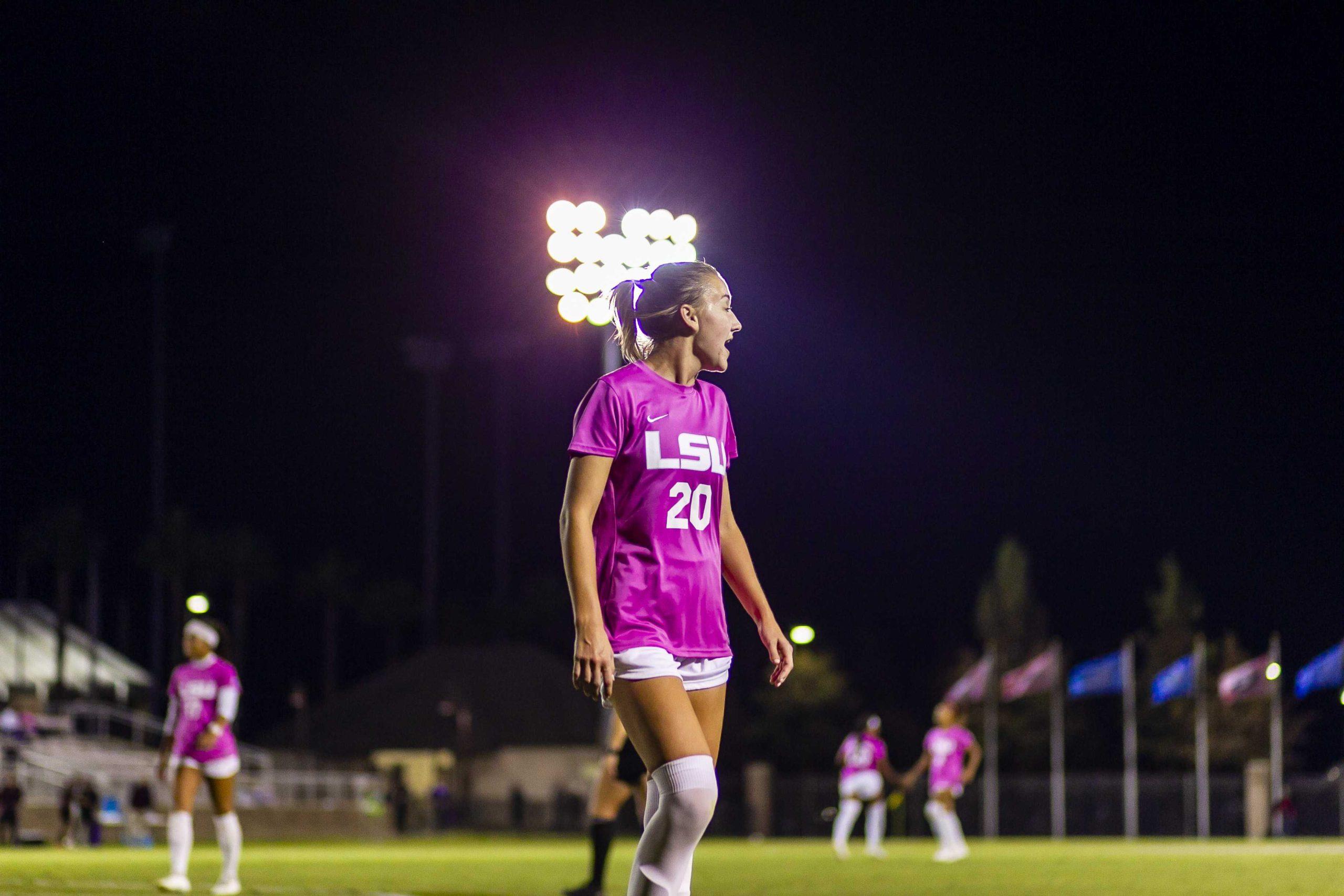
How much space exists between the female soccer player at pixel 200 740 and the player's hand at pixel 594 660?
8250 millimetres

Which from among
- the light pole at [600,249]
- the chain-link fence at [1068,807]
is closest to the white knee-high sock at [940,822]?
the light pole at [600,249]

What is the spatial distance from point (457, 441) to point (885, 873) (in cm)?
8540

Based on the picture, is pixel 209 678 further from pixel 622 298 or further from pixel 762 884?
pixel 622 298

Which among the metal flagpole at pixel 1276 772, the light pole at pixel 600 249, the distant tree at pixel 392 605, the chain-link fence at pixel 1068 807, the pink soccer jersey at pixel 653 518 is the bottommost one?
the chain-link fence at pixel 1068 807

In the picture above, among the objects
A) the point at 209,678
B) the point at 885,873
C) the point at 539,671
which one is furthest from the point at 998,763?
the point at 209,678

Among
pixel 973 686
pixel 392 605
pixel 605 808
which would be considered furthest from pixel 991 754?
pixel 605 808

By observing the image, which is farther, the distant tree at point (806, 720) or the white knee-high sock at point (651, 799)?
the distant tree at point (806, 720)

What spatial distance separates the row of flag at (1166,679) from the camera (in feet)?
140

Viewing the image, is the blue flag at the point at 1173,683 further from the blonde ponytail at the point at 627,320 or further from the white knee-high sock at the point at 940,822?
the blonde ponytail at the point at 627,320

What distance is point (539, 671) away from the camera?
79.8 m

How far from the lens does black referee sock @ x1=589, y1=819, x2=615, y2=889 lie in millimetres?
11805

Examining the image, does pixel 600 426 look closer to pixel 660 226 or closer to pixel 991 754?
pixel 660 226

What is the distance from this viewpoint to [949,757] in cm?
2323

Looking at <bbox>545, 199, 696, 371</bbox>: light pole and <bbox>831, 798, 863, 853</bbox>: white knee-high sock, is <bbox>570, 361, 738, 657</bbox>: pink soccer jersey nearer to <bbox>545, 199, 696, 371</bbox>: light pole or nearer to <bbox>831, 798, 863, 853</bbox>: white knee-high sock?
<bbox>545, 199, 696, 371</bbox>: light pole
